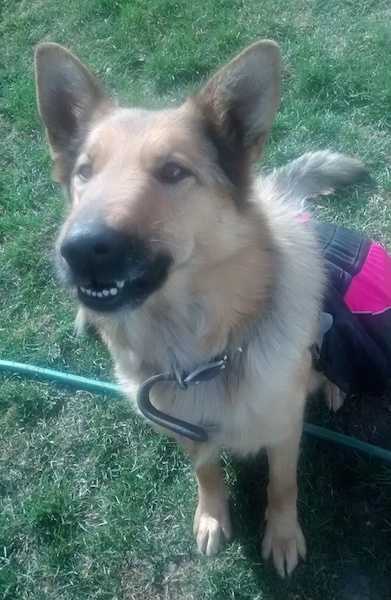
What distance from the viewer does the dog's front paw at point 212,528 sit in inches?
126

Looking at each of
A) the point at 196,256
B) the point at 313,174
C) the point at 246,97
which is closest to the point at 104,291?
the point at 196,256

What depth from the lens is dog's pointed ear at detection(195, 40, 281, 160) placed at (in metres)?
2.32

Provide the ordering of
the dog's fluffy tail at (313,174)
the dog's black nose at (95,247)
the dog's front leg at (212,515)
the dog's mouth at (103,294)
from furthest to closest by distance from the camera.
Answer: the dog's fluffy tail at (313,174), the dog's front leg at (212,515), the dog's mouth at (103,294), the dog's black nose at (95,247)

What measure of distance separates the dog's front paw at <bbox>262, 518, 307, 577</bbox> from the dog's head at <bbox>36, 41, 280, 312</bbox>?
1.47m

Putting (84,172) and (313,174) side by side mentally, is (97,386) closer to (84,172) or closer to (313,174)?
(84,172)

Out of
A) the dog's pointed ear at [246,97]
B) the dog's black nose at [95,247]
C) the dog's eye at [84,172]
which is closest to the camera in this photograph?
the dog's black nose at [95,247]

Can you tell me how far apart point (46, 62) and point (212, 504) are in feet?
7.21

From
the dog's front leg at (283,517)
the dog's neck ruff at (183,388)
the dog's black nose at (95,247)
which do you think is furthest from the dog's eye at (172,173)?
the dog's front leg at (283,517)

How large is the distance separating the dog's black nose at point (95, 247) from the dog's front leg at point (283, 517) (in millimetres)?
1319

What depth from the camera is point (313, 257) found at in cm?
281

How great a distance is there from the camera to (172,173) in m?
2.38

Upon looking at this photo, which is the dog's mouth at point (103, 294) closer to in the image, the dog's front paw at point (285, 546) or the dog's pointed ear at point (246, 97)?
the dog's pointed ear at point (246, 97)

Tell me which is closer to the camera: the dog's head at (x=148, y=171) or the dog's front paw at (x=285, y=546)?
the dog's head at (x=148, y=171)

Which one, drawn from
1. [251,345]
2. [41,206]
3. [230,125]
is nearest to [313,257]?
[251,345]
